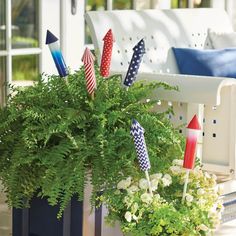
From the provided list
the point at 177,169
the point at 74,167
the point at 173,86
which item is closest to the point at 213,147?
the point at 173,86

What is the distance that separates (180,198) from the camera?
2.79 m

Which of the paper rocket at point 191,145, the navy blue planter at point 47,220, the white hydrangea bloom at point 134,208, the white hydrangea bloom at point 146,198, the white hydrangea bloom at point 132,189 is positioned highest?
the paper rocket at point 191,145

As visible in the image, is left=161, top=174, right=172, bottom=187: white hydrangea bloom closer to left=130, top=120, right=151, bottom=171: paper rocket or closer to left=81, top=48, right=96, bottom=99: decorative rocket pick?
left=130, top=120, right=151, bottom=171: paper rocket

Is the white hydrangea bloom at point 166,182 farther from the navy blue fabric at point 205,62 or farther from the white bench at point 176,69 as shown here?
the navy blue fabric at point 205,62

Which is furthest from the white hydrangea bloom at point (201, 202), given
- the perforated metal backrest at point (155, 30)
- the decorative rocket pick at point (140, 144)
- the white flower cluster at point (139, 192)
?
the perforated metal backrest at point (155, 30)

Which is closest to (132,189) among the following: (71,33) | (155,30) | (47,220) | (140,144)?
(140,144)

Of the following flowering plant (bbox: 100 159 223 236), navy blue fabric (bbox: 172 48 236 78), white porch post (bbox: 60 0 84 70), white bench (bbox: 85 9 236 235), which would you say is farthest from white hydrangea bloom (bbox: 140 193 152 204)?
white porch post (bbox: 60 0 84 70)

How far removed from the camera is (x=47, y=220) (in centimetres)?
290

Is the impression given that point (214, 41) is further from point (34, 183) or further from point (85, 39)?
point (34, 183)

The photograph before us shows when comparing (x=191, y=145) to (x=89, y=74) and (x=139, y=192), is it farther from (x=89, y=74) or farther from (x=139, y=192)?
(x=89, y=74)

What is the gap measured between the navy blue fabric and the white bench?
0.06 metres

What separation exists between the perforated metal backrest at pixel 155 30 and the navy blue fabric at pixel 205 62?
57mm

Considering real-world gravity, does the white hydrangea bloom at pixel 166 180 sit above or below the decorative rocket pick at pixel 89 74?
below

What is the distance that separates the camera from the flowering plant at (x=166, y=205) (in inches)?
104
